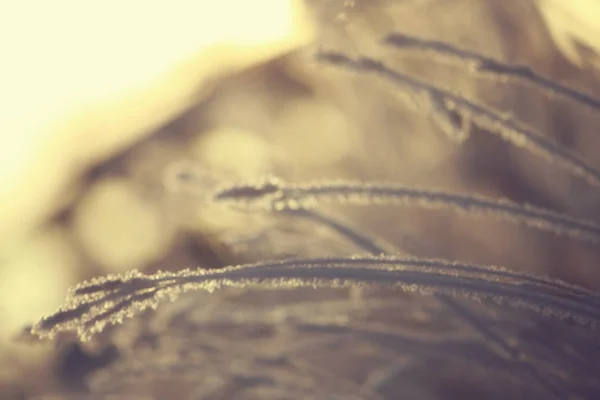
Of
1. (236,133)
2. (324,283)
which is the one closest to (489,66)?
(324,283)

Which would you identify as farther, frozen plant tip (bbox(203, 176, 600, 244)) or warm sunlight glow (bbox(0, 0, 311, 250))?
warm sunlight glow (bbox(0, 0, 311, 250))

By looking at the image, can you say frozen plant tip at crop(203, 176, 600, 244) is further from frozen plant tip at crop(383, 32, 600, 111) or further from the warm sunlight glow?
the warm sunlight glow

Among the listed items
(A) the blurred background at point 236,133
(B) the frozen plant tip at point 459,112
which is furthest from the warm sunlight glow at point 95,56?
(B) the frozen plant tip at point 459,112

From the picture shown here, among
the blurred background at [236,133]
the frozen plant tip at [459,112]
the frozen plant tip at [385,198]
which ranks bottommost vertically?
the frozen plant tip at [385,198]

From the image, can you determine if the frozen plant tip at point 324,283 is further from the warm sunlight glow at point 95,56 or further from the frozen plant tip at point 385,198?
the warm sunlight glow at point 95,56

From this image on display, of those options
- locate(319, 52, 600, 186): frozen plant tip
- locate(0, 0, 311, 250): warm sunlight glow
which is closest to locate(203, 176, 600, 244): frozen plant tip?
locate(319, 52, 600, 186): frozen plant tip

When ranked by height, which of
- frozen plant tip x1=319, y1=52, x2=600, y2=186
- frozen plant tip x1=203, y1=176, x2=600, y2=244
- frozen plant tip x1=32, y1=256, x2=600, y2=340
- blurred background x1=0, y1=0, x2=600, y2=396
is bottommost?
frozen plant tip x1=32, y1=256, x2=600, y2=340

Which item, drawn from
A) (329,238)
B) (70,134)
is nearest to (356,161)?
(329,238)

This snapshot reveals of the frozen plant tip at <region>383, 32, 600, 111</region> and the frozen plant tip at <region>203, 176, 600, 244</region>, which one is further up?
the frozen plant tip at <region>383, 32, 600, 111</region>
